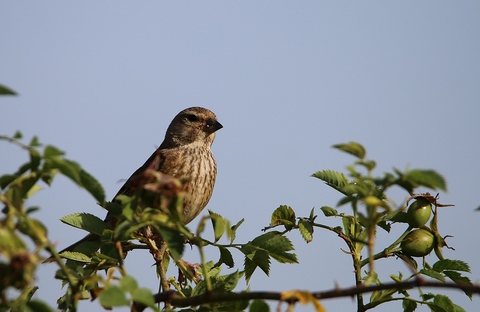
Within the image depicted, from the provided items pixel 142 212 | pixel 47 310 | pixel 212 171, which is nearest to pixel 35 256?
pixel 47 310

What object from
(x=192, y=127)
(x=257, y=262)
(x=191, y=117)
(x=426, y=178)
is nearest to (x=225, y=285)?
(x=257, y=262)

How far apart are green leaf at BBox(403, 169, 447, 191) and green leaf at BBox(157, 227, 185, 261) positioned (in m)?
0.59

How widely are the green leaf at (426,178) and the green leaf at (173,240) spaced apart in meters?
0.59

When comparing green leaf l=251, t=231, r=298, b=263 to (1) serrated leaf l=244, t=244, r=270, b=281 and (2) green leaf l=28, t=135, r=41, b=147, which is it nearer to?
(1) serrated leaf l=244, t=244, r=270, b=281

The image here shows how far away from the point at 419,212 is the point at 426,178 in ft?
4.56

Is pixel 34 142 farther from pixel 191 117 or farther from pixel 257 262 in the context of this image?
pixel 191 117

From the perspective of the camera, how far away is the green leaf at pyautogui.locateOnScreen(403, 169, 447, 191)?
4.71 feet

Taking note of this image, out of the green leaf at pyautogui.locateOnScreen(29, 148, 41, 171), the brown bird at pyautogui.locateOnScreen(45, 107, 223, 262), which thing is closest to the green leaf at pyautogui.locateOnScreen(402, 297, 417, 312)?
the green leaf at pyautogui.locateOnScreen(29, 148, 41, 171)

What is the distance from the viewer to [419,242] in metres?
2.83

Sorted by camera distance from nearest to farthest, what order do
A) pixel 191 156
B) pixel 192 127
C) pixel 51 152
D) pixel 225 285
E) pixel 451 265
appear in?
pixel 51 152
pixel 225 285
pixel 451 265
pixel 191 156
pixel 192 127

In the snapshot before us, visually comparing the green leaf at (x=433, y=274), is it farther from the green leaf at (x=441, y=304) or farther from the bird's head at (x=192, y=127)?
the bird's head at (x=192, y=127)

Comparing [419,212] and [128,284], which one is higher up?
[419,212]

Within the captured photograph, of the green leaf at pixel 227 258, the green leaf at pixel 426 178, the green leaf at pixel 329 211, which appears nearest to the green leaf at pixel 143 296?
the green leaf at pixel 426 178

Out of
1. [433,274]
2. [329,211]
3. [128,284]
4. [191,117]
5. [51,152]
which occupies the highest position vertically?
[191,117]
